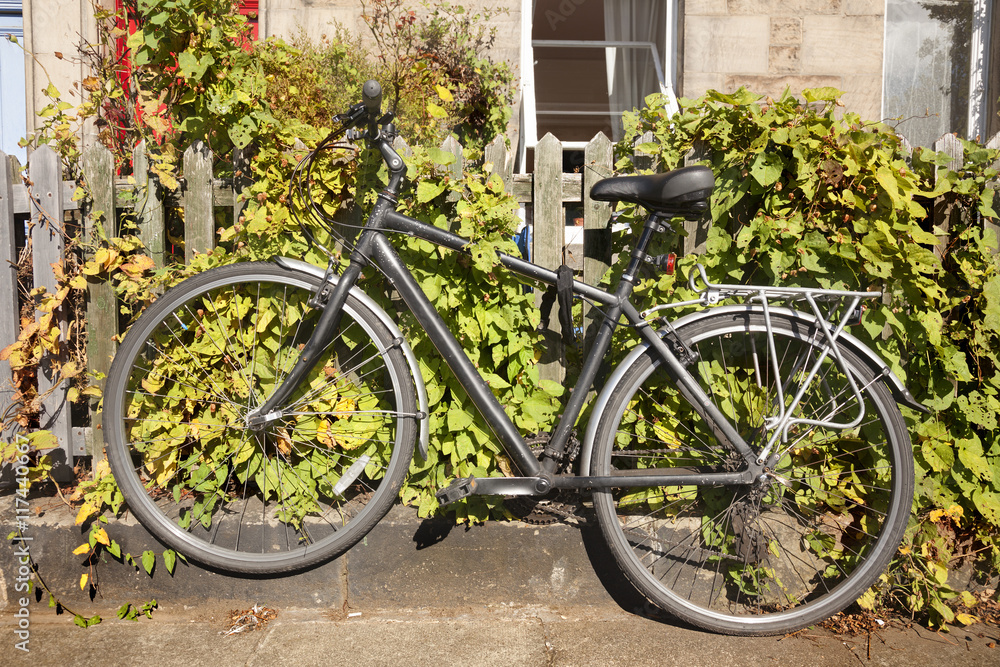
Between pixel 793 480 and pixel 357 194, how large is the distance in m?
1.94

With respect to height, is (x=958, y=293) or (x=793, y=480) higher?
(x=958, y=293)

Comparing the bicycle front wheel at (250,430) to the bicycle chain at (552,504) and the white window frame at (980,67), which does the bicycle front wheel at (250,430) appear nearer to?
the bicycle chain at (552,504)

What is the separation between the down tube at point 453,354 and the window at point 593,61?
3.28 meters

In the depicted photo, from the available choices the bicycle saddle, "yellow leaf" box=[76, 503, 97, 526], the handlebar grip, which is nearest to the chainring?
the bicycle saddle

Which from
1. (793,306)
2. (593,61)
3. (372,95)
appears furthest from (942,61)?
(372,95)

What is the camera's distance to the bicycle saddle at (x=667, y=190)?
6.71ft

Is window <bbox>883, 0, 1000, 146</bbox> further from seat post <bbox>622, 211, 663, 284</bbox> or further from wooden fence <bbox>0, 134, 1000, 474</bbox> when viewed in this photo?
seat post <bbox>622, 211, 663, 284</bbox>

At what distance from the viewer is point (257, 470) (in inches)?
99.0

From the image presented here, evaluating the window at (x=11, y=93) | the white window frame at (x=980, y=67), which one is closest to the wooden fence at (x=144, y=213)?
the window at (x=11, y=93)

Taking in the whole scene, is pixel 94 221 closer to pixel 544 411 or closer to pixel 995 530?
pixel 544 411

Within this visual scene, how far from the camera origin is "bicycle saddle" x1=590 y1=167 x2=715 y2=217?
2.04 m

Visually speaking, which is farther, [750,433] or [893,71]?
[893,71]

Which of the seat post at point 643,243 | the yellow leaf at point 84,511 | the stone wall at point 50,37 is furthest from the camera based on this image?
the stone wall at point 50,37

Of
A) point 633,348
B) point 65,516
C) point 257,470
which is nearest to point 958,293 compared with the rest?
point 633,348
